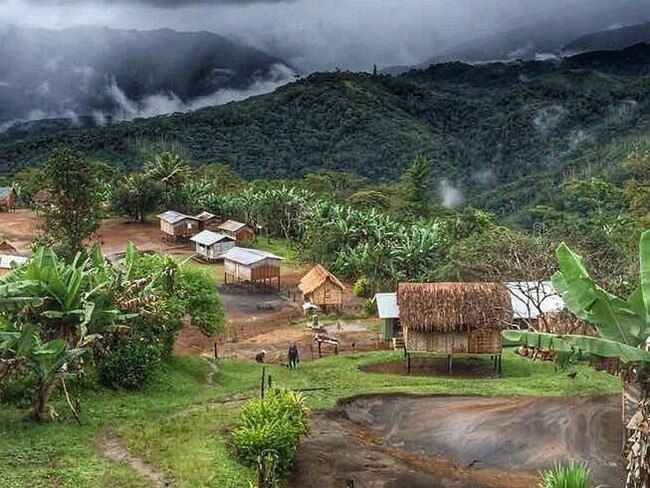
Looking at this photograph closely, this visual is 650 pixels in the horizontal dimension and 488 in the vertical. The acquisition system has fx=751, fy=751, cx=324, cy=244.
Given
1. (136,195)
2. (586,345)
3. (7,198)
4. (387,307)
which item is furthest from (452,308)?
(7,198)

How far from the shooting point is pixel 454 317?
23.6 meters

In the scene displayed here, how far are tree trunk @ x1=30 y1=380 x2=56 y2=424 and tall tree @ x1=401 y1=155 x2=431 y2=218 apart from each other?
42503 mm

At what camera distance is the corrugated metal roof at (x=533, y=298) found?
94.5ft

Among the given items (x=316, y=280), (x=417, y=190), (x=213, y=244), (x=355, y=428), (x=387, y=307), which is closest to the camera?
(x=355, y=428)

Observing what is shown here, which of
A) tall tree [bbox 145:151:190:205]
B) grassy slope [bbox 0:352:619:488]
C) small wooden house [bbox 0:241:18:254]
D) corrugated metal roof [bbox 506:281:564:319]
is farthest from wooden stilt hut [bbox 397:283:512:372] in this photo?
tall tree [bbox 145:151:190:205]

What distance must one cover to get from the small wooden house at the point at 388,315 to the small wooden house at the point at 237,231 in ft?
84.6

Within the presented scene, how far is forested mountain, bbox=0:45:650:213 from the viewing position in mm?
118812

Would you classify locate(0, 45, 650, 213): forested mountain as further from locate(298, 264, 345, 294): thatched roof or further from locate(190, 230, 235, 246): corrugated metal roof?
locate(298, 264, 345, 294): thatched roof

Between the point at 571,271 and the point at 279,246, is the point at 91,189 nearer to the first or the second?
the point at 279,246

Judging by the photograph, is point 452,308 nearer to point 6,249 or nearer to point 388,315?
point 388,315

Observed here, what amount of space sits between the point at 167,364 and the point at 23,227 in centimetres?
4448

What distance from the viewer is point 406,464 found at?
16.8 m

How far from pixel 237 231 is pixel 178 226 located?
5274 mm

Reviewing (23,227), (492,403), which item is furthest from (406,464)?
(23,227)
